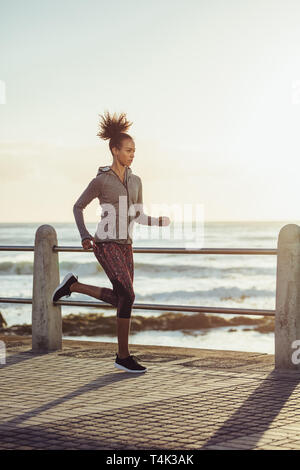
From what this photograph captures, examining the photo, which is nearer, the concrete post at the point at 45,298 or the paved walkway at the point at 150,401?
the paved walkway at the point at 150,401

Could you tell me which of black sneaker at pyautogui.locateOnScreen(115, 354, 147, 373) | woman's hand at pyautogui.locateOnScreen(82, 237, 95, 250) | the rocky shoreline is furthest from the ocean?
woman's hand at pyautogui.locateOnScreen(82, 237, 95, 250)

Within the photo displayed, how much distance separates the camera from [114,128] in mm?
7094

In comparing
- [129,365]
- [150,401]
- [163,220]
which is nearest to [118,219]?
[163,220]

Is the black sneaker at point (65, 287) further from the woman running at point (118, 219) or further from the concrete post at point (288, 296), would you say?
the concrete post at point (288, 296)

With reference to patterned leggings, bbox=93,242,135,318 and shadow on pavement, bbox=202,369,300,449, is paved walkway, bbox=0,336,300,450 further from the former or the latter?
patterned leggings, bbox=93,242,135,318

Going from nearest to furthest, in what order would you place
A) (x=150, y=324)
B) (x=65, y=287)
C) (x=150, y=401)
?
(x=150, y=401), (x=65, y=287), (x=150, y=324)

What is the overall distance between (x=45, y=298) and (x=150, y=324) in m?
15.3

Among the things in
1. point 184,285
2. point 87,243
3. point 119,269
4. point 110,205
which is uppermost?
point 110,205

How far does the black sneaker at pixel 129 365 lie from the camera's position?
7105 mm

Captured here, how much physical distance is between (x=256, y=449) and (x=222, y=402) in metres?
1.27

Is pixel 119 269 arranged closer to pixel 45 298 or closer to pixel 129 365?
pixel 129 365

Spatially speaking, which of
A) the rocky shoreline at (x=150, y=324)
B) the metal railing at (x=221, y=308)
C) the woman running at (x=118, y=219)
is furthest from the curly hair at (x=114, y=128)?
Result: the rocky shoreline at (x=150, y=324)

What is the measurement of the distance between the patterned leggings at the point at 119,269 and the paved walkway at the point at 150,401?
645 millimetres

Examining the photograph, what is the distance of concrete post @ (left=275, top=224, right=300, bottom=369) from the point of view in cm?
727
